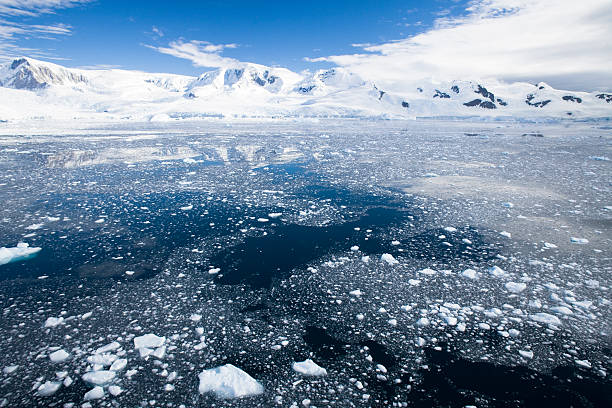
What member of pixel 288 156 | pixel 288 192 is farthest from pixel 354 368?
pixel 288 156

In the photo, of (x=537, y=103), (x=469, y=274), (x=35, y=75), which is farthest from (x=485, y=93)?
(x=35, y=75)

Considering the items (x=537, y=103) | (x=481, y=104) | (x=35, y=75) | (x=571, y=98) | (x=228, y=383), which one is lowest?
(x=228, y=383)

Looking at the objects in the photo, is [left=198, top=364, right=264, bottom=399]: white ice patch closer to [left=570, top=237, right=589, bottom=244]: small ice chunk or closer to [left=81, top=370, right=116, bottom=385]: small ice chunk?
[left=81, top=370, right=116, bottom=385]: small ice chunk

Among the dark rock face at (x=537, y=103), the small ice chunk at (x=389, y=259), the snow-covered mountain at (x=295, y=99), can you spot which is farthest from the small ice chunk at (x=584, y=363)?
the dark rock face at (x=537, y=103)

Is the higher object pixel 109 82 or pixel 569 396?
pixel 109 82

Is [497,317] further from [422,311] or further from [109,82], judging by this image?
[109,82]

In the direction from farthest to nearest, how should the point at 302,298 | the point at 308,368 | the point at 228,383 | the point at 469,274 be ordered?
the point at 469,274, the point at 302,298, the point at 308,368, the point at 228,383

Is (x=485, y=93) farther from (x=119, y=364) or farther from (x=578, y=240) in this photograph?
(x=119, y=364)
